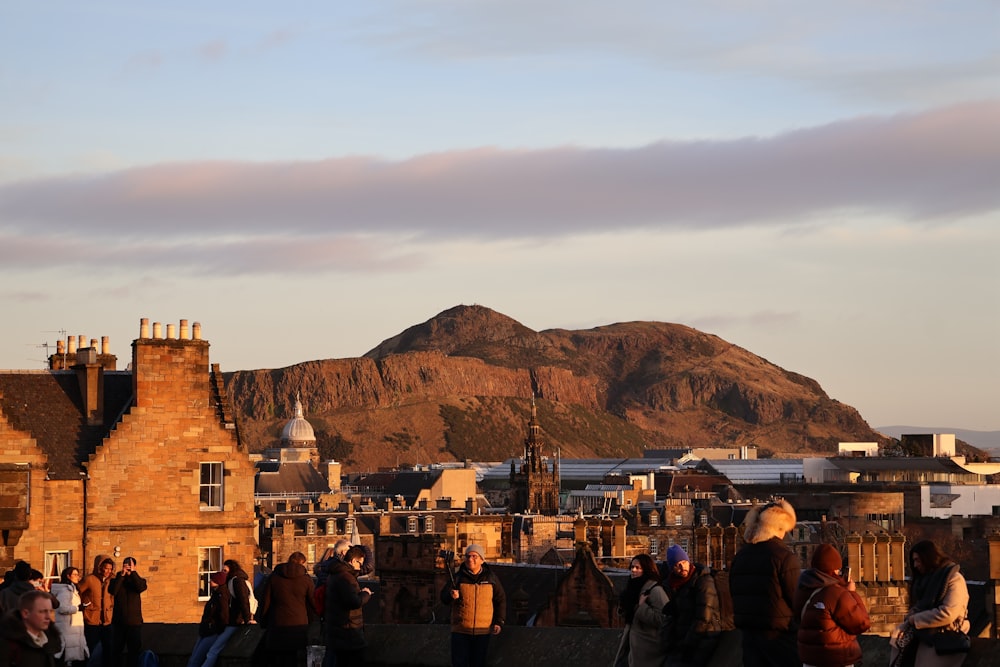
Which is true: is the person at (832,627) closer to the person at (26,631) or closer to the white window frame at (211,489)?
the person at (26,631)

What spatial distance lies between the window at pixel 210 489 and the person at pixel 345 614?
18.5 metres

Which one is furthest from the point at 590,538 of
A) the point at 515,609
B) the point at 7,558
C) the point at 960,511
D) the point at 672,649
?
the point at 960,511

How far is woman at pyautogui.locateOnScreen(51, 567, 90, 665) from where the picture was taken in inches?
752

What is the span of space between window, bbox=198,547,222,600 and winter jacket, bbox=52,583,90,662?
16.8m

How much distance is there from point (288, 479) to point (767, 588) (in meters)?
132

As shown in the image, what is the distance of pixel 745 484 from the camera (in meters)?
150

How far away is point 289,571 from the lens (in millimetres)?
19281

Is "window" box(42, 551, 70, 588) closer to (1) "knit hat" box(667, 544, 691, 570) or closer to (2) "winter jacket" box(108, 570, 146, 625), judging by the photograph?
(2) "winter jacket" box(108, 570, 146, 625)

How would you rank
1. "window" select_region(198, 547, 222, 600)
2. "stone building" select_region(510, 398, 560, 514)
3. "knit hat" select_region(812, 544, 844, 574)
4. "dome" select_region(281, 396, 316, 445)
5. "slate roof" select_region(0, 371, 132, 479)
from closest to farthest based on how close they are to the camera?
"knit hat" select_region(812, 544, 844, 574) < "slate roof" select_region(0, 371, 132, 479) < "window" select_region(198, 547, 222, 600) < "stone building" select_region(510, 398, 560, 514) < "dome" select_region(281, 396, 316, 445)

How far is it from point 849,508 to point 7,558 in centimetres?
9338

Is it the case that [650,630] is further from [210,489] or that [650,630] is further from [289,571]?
[210,489]

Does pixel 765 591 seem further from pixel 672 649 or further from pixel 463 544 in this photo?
pixel 463 544

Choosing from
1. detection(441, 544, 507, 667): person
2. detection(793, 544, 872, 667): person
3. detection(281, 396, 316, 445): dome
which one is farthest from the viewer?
detection(281, 396, 316, 445): dome

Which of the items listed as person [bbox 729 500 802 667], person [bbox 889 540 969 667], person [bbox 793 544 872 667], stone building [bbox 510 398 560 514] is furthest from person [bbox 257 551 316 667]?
stone building [bbox 510 398 560 514]
